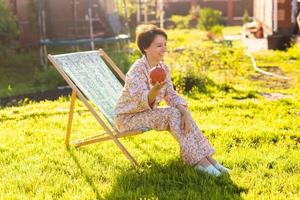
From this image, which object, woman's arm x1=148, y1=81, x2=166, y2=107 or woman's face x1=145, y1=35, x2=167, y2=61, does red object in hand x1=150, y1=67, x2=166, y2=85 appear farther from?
woman's face x1=145, y1=35, x2=167, y2=61

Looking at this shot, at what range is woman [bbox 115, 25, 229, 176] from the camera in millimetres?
4277

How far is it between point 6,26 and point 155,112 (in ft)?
24.9

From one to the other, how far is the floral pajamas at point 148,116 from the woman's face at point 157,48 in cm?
8

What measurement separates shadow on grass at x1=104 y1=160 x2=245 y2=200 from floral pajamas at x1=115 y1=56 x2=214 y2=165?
0.18 meters

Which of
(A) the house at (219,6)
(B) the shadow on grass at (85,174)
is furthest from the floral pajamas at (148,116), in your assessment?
(A) the house at (219,6)

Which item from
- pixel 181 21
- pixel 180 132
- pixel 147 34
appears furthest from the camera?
pixel 181 21

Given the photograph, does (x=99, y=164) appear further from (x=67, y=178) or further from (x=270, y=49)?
(x=270, y=49)

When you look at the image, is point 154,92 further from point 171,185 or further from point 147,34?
point 171,185

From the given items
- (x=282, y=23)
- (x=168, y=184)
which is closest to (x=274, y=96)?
(x=168, y=184)

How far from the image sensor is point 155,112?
4379mm

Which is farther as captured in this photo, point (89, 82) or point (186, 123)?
point (89, 82)

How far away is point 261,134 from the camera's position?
A: 5391mm

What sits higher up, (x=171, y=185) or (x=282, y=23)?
(x=282, y=23)

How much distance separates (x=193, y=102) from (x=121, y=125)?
2.83 metres
